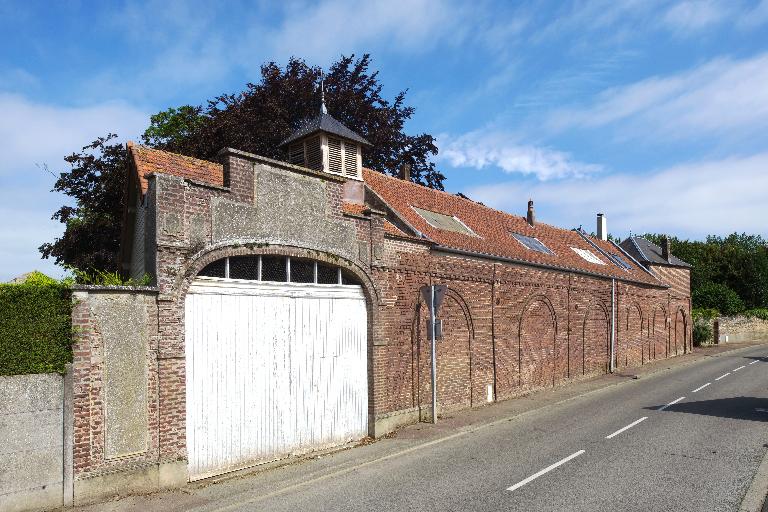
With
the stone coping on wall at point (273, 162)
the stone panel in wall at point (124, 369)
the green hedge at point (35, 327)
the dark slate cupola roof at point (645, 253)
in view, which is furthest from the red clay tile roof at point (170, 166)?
the dark slate cupola roof at point (645, 253)

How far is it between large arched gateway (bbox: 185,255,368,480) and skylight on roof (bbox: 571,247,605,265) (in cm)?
1776

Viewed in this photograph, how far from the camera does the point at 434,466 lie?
10.5 meters

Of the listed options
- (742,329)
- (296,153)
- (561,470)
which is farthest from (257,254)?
(742,329)

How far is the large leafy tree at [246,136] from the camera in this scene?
22.6 m

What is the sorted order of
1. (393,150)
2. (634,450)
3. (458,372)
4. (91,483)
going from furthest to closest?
(393,150) < (458,372) < (634,450) < (91,483)

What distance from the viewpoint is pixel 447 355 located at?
1578 cm

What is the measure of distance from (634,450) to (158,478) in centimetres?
828

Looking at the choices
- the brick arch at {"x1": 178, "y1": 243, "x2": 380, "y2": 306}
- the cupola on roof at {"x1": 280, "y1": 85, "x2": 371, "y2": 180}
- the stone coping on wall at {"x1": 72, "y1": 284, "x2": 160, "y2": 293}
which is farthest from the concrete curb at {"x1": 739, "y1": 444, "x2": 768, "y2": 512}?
the cupola on roof at {"x1": 280, "y1": 85, "x2": 371, "y2": 180}

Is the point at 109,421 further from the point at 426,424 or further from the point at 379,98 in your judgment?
the point at 379,98

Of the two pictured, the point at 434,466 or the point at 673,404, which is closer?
the point at 434,466

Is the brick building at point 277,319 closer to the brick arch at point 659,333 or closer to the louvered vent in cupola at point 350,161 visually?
the louvered vent in cupola at point 350,161

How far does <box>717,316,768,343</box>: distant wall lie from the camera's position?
45688 millimetres

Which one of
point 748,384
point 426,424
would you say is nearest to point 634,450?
point 426,424

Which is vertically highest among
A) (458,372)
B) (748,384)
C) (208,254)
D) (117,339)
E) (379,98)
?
(379,98)
